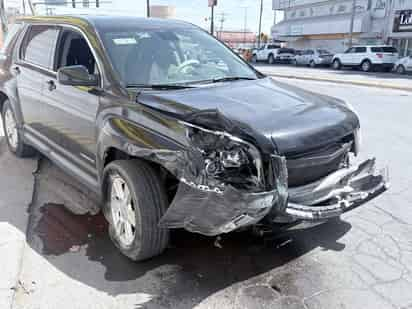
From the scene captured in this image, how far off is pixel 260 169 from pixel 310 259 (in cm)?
113

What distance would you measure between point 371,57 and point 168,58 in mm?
25972

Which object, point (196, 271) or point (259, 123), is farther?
point (196, 271)

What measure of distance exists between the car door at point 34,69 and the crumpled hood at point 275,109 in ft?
6.05

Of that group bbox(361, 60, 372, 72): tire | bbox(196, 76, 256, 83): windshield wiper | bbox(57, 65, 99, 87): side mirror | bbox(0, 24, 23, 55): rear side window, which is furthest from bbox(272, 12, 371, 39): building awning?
bbox(57, 65, 99, 87): side mirror

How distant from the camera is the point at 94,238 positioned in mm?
3693

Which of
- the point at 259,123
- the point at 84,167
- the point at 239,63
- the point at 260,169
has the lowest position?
the point at 84,167

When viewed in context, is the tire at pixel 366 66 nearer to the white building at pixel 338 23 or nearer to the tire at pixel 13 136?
the white building at pixel 338 23

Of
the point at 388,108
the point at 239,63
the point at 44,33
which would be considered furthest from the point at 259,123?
the point at 388,108

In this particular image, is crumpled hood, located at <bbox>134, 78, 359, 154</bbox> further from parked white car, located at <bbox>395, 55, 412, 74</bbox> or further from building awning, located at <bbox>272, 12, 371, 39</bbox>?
building awning, located at <bbox>272, 12, 371, 39</bbox>

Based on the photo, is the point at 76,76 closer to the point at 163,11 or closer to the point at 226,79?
the point at 226,79

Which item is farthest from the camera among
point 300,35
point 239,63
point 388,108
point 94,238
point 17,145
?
point 300,35

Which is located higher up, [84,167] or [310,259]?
[84,167]

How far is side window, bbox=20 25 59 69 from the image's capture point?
4391 mm

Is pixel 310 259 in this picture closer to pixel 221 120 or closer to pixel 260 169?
pixel 260 169
